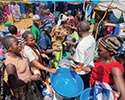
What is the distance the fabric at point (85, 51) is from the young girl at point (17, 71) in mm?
757

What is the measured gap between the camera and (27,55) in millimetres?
3318

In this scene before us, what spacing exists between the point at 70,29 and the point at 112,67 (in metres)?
5.37

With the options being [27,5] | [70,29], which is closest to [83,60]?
[70,29]

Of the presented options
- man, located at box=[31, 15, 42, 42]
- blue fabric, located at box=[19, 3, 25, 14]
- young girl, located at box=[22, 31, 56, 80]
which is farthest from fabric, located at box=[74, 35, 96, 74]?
blue fabric, located at box=[19, 3, 25, 14]

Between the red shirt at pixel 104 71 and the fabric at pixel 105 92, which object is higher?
the red shirt at pixel 104 71

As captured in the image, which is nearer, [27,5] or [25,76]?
[25,76]

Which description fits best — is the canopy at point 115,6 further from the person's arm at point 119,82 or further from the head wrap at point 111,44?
the person's arm at point 119,82

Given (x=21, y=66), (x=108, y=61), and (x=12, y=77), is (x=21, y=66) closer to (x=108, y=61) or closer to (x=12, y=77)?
(x=12, y=77)

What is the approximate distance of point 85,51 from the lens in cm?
346

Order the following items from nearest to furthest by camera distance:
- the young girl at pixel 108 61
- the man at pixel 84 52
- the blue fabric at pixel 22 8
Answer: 1. the young girl at pixel 108 61
2. the man at pixel 84 52
3. the blue fabric at pixel 22 8

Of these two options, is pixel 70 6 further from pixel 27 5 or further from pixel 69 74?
pixel 69 74

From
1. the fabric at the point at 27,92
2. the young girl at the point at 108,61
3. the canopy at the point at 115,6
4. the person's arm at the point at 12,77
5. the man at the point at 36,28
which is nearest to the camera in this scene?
the young girl at the point at 108,61

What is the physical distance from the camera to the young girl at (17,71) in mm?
2740

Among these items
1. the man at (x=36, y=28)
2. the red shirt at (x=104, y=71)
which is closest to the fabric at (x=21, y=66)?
the red shirt at (x=104, y=71)
